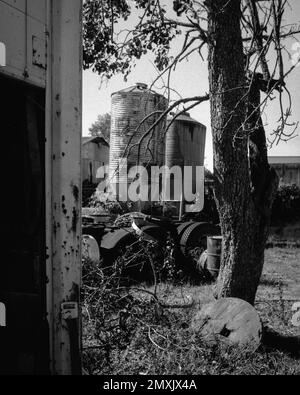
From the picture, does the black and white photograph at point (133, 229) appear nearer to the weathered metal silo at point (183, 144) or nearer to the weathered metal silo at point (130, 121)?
the weathered metal silo at point (130, 121)

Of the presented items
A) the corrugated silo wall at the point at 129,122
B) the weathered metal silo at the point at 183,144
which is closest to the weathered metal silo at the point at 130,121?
the corrugated silo wall at the point at 129,122

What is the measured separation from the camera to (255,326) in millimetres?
4180

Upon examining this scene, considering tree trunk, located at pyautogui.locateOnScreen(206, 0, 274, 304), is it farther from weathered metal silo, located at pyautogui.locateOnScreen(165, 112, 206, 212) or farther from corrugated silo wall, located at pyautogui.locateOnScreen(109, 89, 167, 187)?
weathered metal silo, located at pyautogui.locateOnScreen(165, 112, 206, 212)

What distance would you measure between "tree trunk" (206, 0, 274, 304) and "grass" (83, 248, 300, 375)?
83 centimetres

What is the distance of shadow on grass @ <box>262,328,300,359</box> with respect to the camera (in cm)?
424

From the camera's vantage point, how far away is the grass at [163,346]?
366 cm

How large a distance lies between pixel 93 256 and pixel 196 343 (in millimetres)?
3686

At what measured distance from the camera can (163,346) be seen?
4.07 metres

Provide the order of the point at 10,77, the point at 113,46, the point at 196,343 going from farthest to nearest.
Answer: the point at 113,46, the point at 196,343, the point at 10,77

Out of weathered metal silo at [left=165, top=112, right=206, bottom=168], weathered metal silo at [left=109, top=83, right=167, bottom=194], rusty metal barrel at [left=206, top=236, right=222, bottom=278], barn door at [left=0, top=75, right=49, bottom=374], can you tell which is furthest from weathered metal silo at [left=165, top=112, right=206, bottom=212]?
barn door at [left=0, top=75, right=49, bottom=374]

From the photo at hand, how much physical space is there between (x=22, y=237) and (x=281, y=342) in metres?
3.88
